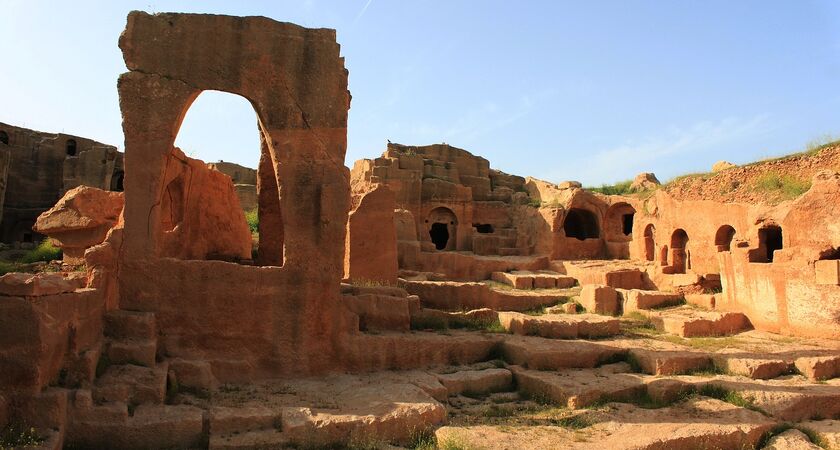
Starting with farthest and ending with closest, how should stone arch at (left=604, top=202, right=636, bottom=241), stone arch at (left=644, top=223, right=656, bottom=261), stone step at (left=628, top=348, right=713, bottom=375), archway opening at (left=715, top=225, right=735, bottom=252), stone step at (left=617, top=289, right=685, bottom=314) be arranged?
stone arch at (left=604, top=202, right=636, bottom=241) → stone arch at (left=644, top=223, right=656, bottom=261) → archway opening at (left=715, top=225, right=735, bottom=252) → stone step at (left=617, top=289, right=685, bottom=314) → stone step at (left=628, top=348, right=713, bottom=375)

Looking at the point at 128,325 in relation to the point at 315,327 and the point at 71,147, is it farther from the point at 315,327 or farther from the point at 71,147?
the point at 71,147

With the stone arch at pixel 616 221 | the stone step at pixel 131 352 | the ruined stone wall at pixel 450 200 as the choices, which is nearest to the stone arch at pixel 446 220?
the ruined stone wall at pixel 450 200

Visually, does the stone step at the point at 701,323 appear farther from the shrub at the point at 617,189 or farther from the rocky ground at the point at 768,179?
the shrub at the point at 617,189

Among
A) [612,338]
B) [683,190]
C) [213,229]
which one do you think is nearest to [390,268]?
[213,229]

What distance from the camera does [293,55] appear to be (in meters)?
7.21

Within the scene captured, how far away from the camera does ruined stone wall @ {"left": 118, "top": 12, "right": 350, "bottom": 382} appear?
677cm

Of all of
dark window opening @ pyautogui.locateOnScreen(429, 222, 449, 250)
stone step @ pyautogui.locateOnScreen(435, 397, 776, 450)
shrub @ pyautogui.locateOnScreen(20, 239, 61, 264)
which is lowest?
stone step @ pyautogui.locateOnScreen(435, 397, 776, 450)

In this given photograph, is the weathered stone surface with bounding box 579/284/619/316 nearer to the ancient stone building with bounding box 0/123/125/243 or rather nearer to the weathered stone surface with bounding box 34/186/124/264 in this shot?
the weathered stone surface with bounding box 34/186/124/264

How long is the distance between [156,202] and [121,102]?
4.10 ft

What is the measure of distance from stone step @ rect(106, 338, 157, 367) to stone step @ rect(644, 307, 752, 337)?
8.13 metres

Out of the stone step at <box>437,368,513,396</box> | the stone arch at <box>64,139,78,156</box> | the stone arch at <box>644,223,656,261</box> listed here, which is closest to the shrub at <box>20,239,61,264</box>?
the stone step at <box>437,368,513,396</box>

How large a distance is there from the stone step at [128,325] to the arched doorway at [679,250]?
13052 millimetres

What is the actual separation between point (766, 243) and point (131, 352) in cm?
1140

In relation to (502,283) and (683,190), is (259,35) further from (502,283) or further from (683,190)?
(683,190)
